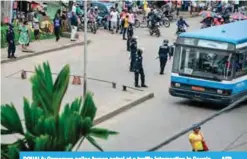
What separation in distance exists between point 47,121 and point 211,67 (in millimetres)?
11532

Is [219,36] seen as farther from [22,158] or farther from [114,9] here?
[114,9]

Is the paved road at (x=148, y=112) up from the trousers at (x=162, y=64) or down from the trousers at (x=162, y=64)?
down

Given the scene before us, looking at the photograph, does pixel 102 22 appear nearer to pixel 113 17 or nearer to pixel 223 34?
pixel 113 17

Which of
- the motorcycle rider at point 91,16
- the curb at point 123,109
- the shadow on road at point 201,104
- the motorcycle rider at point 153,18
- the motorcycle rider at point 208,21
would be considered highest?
the motorcycle rider at point 91,16

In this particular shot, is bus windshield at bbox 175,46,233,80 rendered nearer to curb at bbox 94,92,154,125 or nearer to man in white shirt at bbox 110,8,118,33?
curb at bbox 94,92,154,125

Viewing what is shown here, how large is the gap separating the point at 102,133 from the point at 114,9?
27.6 m

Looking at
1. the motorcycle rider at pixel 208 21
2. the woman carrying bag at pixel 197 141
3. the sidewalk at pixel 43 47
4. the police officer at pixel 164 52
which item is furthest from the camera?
the motorcycle rider at pixel 208 21

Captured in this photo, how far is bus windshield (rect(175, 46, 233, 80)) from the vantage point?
19.8 meters

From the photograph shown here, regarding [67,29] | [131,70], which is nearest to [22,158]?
[131,70]

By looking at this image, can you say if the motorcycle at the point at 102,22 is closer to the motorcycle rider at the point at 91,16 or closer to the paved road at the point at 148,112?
the motorcycle rider at the point at 91,16

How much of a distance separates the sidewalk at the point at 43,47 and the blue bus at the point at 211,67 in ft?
28.3

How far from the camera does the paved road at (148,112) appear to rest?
1716cm
